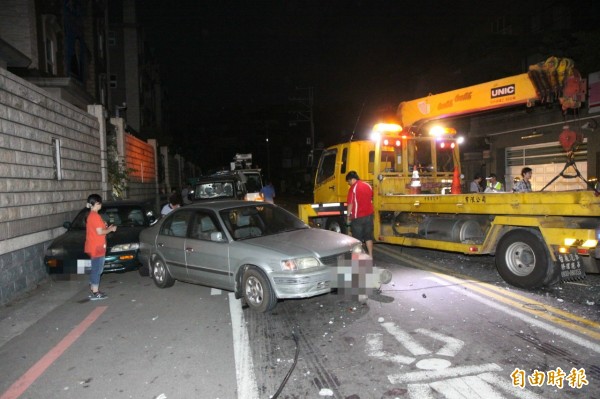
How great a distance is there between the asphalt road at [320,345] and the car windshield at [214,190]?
766cm

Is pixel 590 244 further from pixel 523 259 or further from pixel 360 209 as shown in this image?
pixel 360 209

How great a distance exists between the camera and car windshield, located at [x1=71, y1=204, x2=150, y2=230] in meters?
9.77

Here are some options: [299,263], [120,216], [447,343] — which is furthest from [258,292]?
[120,216]

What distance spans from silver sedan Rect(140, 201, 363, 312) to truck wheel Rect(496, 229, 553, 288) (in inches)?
98.3

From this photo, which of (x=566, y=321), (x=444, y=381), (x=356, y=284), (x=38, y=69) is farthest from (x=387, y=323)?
(x=38, y=69)

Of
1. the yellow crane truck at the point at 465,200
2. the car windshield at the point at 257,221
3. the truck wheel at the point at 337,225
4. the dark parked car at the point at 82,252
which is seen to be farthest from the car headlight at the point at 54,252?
the truck wheel at the point at 337,225

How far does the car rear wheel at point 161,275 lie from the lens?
7.50 metres

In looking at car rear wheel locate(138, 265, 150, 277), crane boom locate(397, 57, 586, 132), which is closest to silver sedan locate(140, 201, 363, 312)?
car rear wheel locate(138, 265, 150, 277)

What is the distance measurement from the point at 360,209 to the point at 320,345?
167 inches

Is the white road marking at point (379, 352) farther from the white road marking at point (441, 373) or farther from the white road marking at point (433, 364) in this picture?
the white road marking at point (441, 373)

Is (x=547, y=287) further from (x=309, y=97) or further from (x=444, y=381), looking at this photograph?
(x=309, y=97)

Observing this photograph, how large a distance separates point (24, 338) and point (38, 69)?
13347 millimetres

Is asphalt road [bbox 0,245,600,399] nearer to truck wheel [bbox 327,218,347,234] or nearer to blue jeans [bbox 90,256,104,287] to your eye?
blue jeans [bbox 90,256,104,287]

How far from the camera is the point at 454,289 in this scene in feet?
21.6
